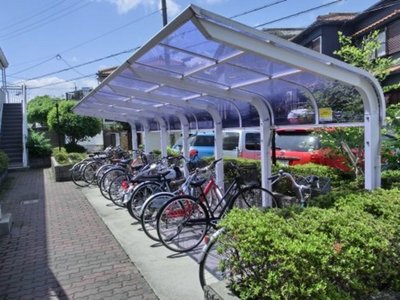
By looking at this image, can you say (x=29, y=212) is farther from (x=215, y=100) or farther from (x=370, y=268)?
(x=370, y=268)

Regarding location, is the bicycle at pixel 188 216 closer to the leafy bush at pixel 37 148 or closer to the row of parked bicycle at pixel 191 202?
the row of parked bicycle at pixel 191 202

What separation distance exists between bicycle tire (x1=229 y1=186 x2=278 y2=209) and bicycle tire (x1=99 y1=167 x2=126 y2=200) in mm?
3778

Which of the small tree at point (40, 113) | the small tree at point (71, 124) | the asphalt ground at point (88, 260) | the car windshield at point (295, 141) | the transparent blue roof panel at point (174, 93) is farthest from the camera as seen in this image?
the small tree at point (40, 113)

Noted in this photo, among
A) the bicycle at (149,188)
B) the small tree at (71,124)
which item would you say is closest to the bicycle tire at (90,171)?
the bicycle at (149,188)

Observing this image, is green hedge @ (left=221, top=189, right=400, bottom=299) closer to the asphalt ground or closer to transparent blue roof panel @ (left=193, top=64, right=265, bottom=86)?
the asphalt ground

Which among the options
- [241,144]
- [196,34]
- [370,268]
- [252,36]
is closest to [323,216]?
[370,268]

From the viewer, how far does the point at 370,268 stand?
2818 mm

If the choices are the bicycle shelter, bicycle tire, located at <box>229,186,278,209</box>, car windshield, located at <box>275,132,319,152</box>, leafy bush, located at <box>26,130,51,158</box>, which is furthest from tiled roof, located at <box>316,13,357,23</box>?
bicycle tire, located at <box>229,186,278,209</box>

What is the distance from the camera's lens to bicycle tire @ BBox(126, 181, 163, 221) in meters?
6.47

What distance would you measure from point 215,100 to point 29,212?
15.0ft

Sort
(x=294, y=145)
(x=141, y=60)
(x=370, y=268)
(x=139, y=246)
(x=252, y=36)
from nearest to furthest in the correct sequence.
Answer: (x=370, y=268), (x=252, y=36), (x=141, y=60), (x=139, y=246), (x=294, y=145)

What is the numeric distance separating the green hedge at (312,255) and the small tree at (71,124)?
57.6 ft

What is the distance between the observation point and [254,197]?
592 cm

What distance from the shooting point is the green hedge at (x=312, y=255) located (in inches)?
102
